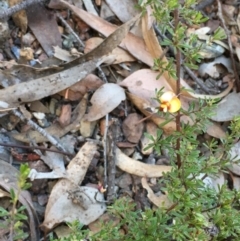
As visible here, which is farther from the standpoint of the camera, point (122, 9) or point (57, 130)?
point (122, 9)

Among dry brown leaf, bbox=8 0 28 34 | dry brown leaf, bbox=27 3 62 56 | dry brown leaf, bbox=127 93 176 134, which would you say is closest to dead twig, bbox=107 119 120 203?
dry brown leaf, bbox=127 93 176 134

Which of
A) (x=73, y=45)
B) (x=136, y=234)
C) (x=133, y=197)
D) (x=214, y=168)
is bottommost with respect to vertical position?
(x=133, y=197)

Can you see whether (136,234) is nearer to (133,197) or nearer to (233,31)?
(133,197)

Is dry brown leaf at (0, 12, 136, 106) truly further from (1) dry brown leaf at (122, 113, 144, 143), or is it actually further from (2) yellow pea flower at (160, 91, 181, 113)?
(2) yellow pea flower at (160, 91, 181, 113)

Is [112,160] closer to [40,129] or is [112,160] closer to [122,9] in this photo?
[40,129]

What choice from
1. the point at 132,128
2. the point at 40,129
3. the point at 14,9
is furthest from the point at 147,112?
the point at 14,9

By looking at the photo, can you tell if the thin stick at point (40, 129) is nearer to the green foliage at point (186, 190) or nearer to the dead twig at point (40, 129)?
the dead twig at point (40, 129)

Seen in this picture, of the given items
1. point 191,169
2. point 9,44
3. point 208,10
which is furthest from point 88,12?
point 191,169
